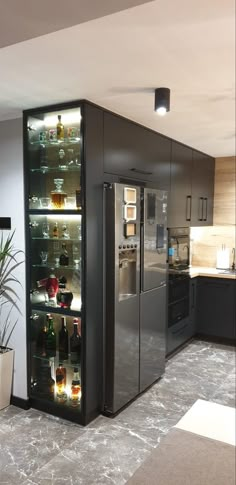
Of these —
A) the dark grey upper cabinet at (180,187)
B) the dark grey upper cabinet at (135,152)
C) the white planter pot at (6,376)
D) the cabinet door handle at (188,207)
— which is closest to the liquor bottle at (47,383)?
the white planter pot at (6,376)

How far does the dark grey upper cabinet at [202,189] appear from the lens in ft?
13.8

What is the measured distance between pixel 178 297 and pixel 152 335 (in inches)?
34.8

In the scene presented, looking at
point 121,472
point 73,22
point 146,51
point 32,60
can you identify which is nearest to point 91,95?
point 32,60

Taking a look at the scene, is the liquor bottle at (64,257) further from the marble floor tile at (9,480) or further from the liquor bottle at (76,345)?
the marble floor tile at (9,480)

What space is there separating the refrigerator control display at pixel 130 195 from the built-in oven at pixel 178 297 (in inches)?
49.6

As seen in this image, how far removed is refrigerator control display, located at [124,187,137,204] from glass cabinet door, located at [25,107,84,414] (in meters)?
0.35

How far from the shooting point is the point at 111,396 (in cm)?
267

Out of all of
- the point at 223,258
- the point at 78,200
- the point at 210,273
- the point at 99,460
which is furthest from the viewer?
the point at 223,258

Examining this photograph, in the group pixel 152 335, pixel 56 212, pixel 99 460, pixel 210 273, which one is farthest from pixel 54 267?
pixel 210 273

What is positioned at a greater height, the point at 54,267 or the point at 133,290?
the point at 54,267

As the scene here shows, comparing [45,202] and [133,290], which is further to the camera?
[133,290]

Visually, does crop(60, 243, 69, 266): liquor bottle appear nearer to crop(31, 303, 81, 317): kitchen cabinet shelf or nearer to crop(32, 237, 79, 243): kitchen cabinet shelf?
crop(32, 237, 79, 243): kitchen cabinet shelf

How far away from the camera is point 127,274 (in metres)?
2.85

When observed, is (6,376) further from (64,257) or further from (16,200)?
(16,200)
